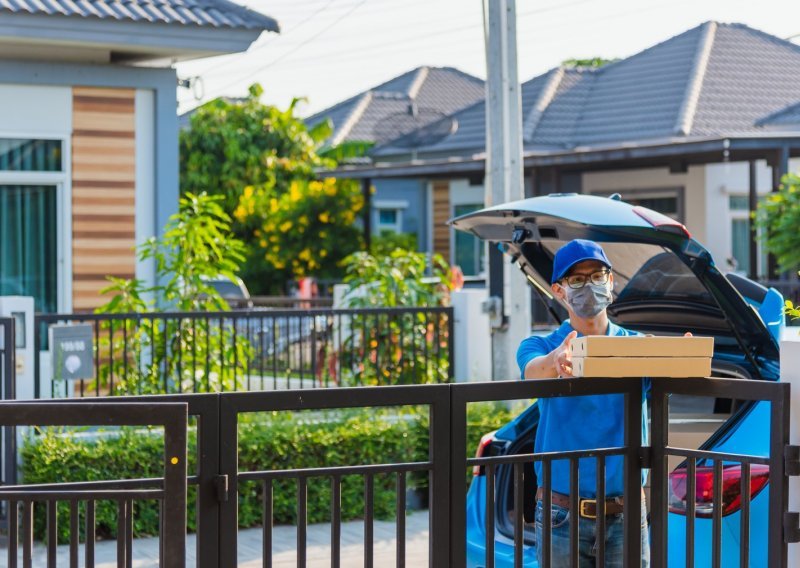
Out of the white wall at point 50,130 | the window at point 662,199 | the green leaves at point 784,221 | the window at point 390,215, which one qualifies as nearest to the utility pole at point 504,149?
the white wall at point 50,130

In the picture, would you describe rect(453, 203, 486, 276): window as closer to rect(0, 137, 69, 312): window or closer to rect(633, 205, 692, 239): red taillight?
rect(0, 137, 69, 312): window

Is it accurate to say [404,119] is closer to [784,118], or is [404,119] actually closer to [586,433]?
[784,118]

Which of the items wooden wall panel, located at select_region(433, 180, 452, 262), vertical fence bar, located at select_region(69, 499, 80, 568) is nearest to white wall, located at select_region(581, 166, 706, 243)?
wooden wall panel, located at select_region(433, 180, 452, 262)

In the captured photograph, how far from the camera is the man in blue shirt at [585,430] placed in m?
4.39

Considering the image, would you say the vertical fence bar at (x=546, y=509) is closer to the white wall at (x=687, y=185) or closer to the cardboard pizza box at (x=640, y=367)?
the cardboard pizza box at (x=640, y=367)

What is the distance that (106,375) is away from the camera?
9.73m

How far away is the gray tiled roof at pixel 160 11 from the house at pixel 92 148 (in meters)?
0.02

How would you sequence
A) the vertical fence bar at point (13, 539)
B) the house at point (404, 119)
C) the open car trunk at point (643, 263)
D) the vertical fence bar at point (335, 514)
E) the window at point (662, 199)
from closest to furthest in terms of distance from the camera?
the vertical fence bar at point (13, 539) → the vertical fence bar at point (335, 514) → the open car trunk at point (643, 263) → the window at point (662, 199) → the house at point (404, 119)

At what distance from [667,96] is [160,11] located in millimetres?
17027

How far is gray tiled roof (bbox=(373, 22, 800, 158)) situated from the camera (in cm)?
2514

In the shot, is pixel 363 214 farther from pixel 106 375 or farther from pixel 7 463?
pixel 7 463

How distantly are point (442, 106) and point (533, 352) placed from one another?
112ft

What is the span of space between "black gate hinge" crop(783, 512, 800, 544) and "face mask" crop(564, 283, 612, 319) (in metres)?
0.88

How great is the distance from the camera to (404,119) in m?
35.2
